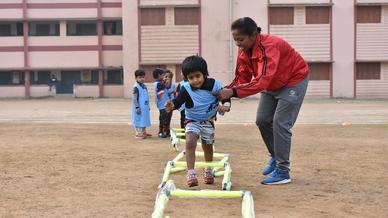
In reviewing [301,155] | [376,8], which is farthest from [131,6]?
[301,155]

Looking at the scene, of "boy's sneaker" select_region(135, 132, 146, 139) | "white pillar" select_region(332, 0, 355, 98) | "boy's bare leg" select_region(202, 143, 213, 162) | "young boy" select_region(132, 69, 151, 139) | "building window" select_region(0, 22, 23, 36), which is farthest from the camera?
"building window" select_region(0, 22, 23, 36)

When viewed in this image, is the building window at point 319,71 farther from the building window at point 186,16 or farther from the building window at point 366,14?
the building window at point 186,16

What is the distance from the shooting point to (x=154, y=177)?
254 inches

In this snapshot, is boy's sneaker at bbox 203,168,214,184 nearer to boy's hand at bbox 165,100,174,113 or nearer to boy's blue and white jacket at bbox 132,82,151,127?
boy's hand at bbox 165,100,174,113

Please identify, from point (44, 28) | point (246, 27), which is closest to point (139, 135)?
point (246, 27)

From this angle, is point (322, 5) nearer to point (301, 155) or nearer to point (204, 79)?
point (301, 155)

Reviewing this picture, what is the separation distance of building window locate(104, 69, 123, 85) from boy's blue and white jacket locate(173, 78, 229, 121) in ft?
126

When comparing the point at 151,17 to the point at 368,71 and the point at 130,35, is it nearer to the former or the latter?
the point at 130,35

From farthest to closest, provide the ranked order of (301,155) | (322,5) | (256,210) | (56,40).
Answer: (56,40), (322,5), (301,155), (256,210)

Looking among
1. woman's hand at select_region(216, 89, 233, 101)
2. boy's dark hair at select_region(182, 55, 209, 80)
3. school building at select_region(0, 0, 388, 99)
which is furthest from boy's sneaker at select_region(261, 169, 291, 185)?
school building at select_region(0, 0, 388, 99)

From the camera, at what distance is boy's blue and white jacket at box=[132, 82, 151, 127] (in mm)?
11680

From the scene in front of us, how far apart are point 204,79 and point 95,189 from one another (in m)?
1.61

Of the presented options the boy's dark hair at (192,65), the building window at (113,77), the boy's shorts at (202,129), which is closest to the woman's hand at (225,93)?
the boy's dark hair at (192,65)

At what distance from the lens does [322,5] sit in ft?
128
